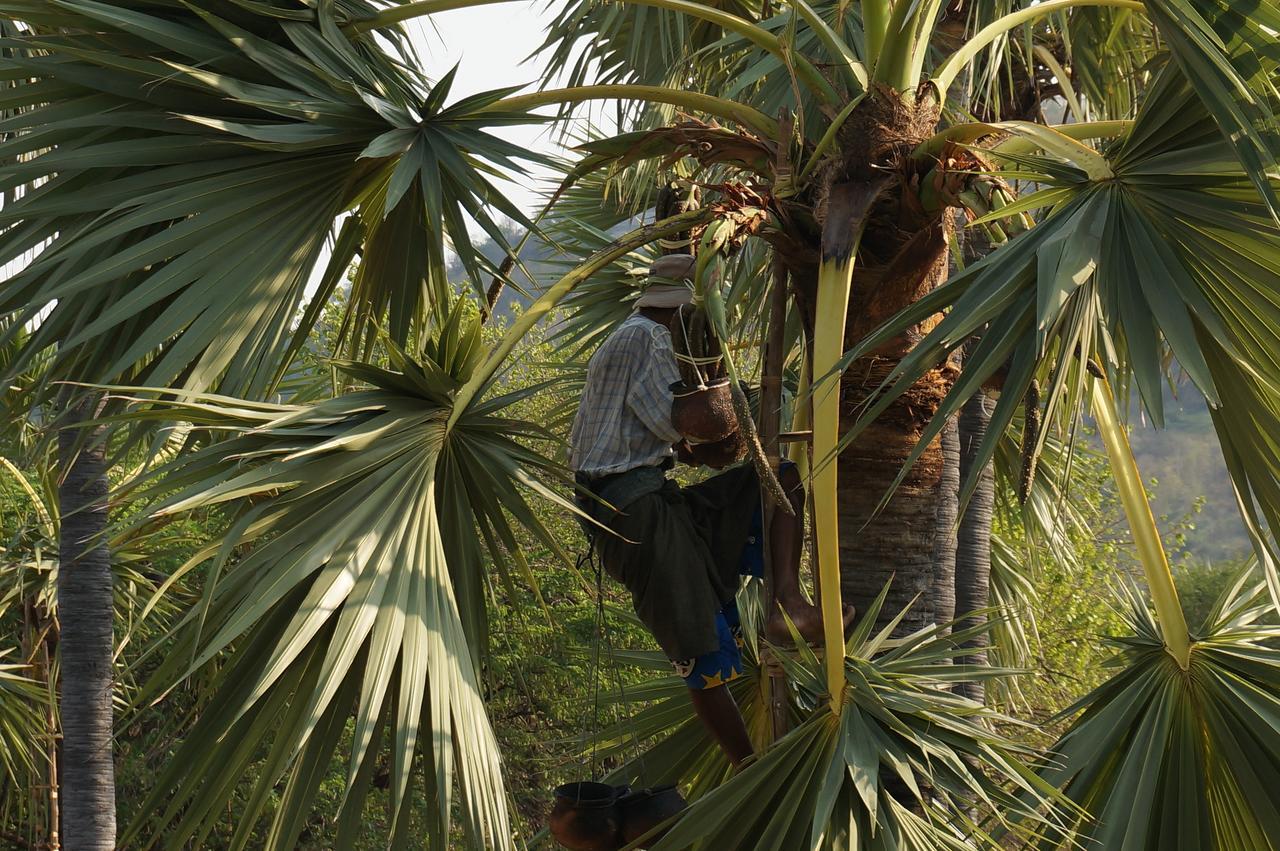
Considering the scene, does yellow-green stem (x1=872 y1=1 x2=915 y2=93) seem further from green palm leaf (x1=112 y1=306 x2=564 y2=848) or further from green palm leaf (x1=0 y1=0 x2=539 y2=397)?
green palm leaf (x1=112 y1=306 x2=564 y2=848)

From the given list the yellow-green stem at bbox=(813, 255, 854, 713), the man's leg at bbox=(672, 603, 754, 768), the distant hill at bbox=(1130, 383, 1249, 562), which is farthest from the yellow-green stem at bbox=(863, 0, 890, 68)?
the distant hill at bbox=(1130, 383, 1249, 562)

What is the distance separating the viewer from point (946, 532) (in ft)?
13.5

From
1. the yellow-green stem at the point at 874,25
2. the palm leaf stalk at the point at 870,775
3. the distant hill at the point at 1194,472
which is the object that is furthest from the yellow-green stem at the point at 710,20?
the distant hill at the point at 1194,472

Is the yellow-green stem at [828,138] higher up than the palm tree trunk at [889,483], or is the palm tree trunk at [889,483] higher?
the yellow-green stem at [828,138]

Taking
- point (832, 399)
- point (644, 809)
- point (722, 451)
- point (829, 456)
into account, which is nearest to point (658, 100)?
point (722, 451)

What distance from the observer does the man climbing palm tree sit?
11.5ft

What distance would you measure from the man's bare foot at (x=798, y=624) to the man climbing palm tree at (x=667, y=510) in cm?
16

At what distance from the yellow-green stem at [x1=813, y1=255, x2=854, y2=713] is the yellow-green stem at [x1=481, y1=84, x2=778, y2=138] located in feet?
2.23

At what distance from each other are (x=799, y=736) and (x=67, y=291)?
2.15 meters

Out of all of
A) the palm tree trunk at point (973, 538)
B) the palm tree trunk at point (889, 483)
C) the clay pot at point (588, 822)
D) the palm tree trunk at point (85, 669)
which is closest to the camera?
the clay pot at point (588, 822)

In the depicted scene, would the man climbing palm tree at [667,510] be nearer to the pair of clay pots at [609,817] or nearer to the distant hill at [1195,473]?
the pair of clay pots at [609,817]

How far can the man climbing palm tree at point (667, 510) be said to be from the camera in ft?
11.5

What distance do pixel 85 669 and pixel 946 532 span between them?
463 cm

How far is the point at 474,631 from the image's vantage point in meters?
3.46
